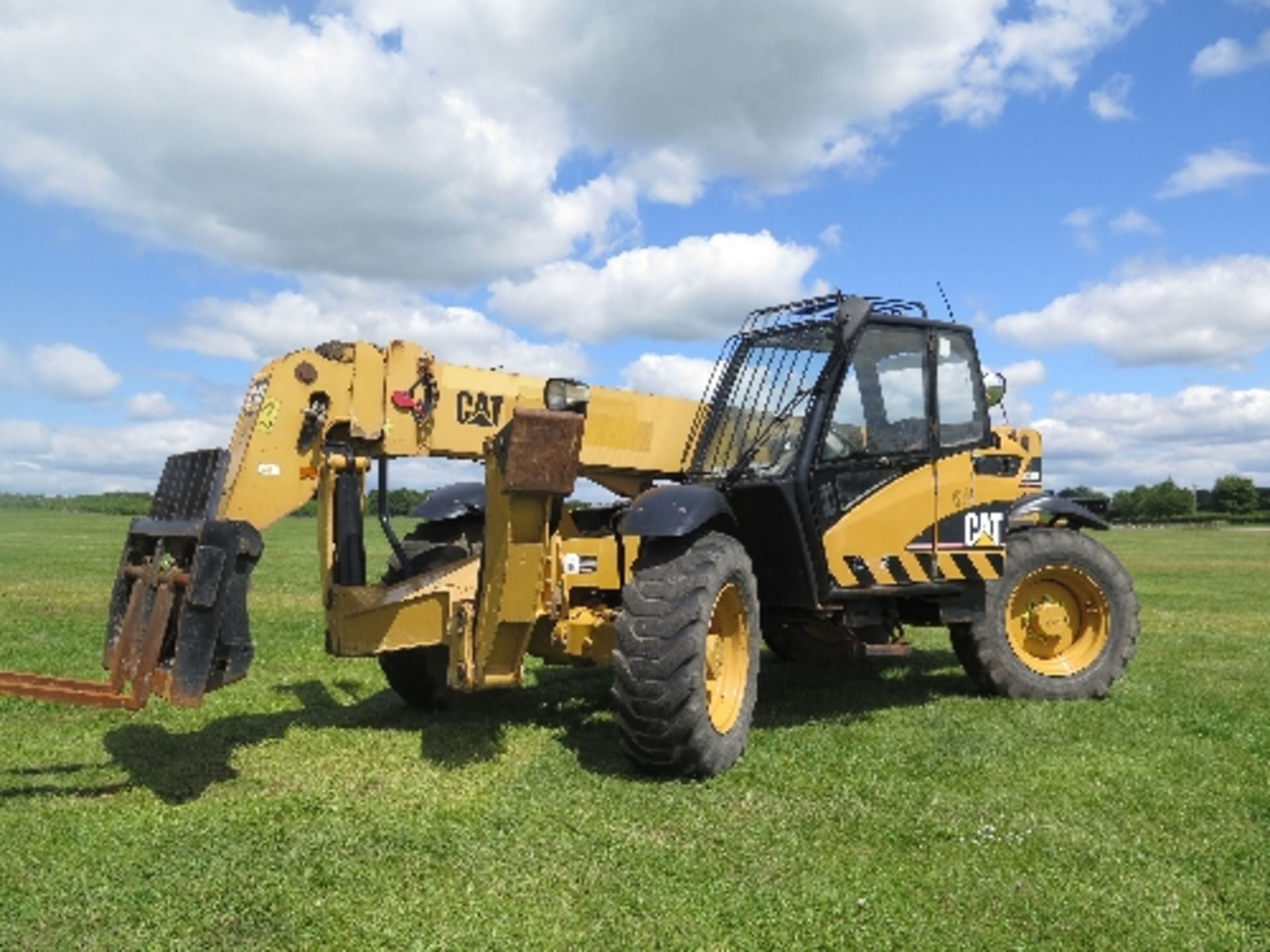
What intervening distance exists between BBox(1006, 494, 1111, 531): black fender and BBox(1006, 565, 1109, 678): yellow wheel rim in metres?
0.42

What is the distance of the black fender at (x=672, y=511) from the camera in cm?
607

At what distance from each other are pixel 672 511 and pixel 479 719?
2275 millimetres

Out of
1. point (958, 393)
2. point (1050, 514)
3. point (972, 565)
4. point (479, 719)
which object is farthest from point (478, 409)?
point (1050, 514)

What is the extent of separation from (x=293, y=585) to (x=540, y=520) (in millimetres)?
12857

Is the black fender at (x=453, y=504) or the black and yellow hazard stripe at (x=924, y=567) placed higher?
the black fender at (x=453, y=504)

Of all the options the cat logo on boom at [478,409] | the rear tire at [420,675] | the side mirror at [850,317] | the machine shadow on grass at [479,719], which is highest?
the side mirror at [850,317]

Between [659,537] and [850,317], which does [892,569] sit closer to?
[850,317]

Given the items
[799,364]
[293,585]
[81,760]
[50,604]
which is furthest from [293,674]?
[293,585]

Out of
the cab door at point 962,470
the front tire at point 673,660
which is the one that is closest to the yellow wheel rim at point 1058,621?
the cab door at point 962,470

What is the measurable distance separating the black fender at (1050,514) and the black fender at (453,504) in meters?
3.93

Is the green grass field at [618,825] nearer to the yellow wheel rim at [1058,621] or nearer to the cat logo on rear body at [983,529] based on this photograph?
the yellow wheel rim at [1058,621]

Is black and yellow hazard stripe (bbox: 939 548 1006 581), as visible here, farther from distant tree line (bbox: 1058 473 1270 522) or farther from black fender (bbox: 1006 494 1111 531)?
distant tree line (bbox: 1058 473 1270 522)

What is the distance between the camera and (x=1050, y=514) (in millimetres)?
8992

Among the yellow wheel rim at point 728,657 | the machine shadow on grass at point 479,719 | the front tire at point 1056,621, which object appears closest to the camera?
the machine shadow on grass at point 479,719
